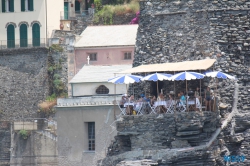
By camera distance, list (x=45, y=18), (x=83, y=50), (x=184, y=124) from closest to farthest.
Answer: (x=184, y=124) → (x=83, y=50) → (x=45, y=18)

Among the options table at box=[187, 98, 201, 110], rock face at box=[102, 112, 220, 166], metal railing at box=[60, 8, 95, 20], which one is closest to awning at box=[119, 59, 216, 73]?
Answer: table at box=[187, 98, 201, 110]

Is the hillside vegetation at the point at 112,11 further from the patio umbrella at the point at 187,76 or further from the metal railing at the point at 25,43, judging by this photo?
the patio umbrella at the point at 187,76

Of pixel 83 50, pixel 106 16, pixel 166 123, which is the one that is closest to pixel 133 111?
pixel 166 123

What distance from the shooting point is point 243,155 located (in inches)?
2067

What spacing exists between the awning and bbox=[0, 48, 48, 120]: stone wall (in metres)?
34.1

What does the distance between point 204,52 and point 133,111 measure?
11.8ft

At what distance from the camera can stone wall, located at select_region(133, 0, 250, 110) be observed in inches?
2109

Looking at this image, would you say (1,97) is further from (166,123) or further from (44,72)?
(166,123)

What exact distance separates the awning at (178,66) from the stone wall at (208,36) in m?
0.51

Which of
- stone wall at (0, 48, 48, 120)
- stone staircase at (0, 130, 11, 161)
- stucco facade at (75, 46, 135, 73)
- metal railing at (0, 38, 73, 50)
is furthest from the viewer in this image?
metal railing at (0, 38, 73, 50)

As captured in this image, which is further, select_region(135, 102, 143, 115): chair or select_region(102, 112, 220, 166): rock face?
select_region(135, 102, 143, 115): chair

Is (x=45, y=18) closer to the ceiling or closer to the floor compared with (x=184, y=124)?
closer to the ceiling

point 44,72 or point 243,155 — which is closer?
point 243,155

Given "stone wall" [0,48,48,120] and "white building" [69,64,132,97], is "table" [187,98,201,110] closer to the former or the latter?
"white building" [69,64,132,97]
